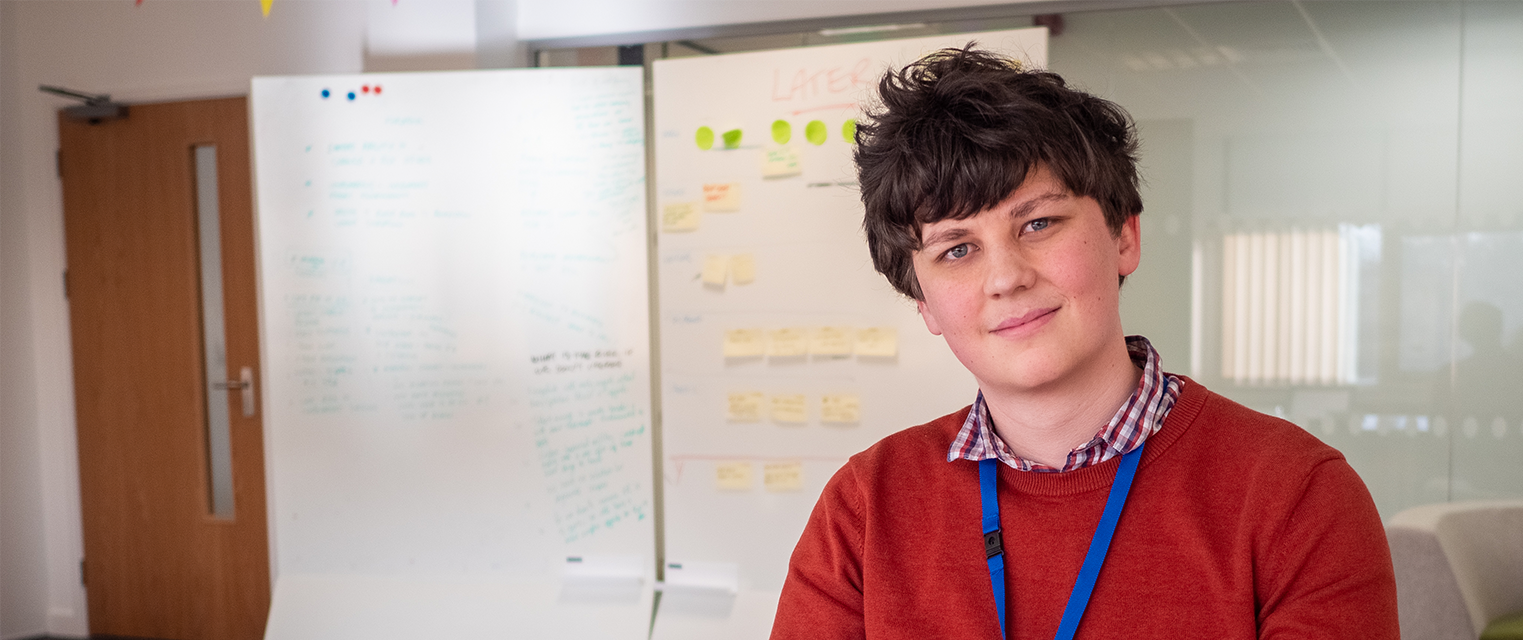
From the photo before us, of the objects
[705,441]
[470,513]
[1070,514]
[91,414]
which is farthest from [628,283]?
[91,414]

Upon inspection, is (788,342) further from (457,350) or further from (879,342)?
(457,350)

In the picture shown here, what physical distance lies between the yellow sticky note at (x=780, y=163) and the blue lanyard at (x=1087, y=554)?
69.2 inches

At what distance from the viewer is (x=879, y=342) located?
261cm

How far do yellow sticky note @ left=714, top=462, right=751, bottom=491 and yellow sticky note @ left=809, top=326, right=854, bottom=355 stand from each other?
39cm

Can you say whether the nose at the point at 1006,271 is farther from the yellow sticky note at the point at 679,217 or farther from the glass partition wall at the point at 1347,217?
the glass partition wall at the point at 1347,217

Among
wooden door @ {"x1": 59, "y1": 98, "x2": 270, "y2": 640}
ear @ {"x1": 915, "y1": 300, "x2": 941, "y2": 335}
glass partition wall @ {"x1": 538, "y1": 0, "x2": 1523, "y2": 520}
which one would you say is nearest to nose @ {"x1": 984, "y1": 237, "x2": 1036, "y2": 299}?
ear @ {"x1": 915, "y1": 300, "x2": 941, "y2": 335}

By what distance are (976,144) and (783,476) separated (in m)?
A: 1.87

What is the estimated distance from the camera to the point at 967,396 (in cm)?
257

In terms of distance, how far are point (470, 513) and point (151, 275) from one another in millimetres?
1979

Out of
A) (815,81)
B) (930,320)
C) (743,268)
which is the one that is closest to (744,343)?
(743,268)

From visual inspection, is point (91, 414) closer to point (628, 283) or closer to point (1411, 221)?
point (628, 283)

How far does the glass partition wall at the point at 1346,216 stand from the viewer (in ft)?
8.43

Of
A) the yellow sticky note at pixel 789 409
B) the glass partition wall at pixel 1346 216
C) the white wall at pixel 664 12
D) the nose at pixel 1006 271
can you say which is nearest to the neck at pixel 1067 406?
the nose at pixel 1006 271

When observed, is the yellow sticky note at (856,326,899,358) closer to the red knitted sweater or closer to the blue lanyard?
the red knitted sweater
